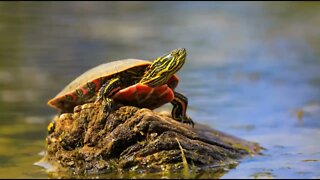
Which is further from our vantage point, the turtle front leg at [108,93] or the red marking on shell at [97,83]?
the red marking on shell at [97,83]

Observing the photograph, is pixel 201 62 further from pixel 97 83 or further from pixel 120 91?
pixel 120 91

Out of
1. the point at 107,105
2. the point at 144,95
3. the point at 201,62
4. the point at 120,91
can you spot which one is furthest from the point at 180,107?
the point at 201,62

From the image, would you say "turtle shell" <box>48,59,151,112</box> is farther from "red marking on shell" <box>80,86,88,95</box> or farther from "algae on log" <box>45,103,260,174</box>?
"algae on log" <box>45,103,260,174</box>

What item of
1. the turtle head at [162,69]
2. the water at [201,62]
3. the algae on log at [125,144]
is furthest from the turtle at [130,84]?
the water at [201,62]

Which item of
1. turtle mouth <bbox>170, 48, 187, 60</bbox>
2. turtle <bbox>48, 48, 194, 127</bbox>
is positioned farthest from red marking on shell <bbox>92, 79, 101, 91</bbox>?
turtle mouth <bbox>170, 48, 187, 60</bbox>

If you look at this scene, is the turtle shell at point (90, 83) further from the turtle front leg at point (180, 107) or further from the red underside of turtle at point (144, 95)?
the turtle front leg at point (180, 107)

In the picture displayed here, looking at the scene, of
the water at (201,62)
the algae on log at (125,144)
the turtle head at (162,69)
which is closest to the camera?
the algae on log at (125,144)
